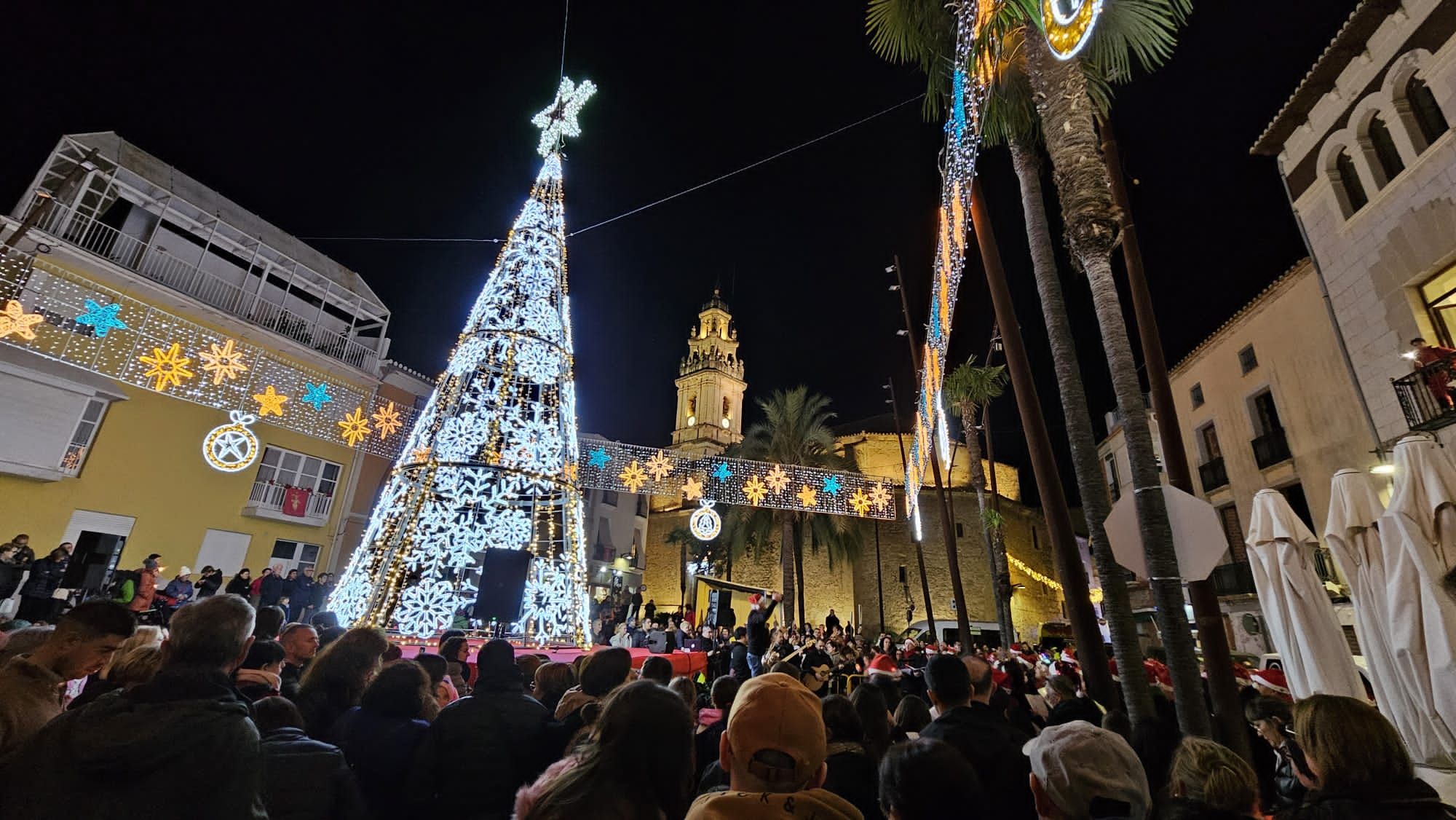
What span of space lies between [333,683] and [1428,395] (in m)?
16.3

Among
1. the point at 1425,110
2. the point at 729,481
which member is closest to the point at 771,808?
the point at 729,481

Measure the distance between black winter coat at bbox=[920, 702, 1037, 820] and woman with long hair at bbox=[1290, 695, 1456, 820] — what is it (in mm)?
1160

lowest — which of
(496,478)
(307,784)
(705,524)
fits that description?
Result: (307,784)

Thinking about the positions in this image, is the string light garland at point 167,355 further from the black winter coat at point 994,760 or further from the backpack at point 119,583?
the black winter coat at point 994,760

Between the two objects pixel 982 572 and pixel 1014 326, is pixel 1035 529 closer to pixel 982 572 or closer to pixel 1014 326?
pixel 982 572

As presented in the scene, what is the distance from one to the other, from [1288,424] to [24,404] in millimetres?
33720

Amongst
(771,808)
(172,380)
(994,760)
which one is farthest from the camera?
(172,380)

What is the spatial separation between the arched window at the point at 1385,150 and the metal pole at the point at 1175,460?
24.6 feet

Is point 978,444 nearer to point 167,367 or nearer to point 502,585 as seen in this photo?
point 502,585

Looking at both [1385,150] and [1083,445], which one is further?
[1385,150]

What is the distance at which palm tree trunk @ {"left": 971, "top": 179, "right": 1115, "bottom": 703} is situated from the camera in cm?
730

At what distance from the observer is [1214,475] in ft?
69.5

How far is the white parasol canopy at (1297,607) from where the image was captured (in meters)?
5.78

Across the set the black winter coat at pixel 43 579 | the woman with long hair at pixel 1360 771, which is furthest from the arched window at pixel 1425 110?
the black winter coat at pixel 43 579
